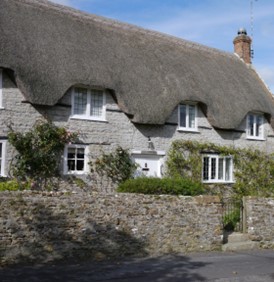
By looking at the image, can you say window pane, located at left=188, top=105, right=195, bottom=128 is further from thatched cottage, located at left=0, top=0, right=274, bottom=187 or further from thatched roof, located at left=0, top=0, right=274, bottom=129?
thatched roof, located at left=0, top=0, right=274, bottom=129

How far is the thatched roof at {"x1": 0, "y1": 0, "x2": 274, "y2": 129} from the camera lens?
15680 millimetres

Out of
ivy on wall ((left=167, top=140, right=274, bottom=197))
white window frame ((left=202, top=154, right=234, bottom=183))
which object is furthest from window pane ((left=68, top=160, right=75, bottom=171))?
white window frame ((left=202, top=154, right=234, bottom=183))

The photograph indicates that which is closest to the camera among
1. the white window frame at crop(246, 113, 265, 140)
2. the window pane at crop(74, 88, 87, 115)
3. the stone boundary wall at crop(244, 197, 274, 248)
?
the stone boundary wall at crop(244, 197, 274, 248)

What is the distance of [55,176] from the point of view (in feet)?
52.4

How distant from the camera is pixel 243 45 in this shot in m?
27.1

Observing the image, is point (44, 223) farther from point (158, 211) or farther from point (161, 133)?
point (161, 133)

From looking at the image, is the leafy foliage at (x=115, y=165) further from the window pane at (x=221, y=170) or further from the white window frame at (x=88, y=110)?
the window pane at (x=221, y=170)

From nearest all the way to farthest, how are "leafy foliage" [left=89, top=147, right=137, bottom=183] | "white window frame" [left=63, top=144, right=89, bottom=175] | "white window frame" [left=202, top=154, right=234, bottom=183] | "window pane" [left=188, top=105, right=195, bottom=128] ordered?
"white window frame" [left=63, top=144, right=89, bottom=175] < "leafy foliage" [left=89, top=147, right=137, bottom=183] < "window pane" [left=188, top=105, right=195, bottom=128] < "white window frame" [left=202, top=154, right=234, bottom=183]

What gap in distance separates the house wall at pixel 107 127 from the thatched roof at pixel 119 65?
0.49 meters

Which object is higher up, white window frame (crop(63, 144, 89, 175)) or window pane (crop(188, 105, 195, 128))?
window pane (crop(188, 105, 195, 128))

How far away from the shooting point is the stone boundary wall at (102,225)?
10258 millimetres

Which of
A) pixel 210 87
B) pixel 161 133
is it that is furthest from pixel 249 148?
pixel 161 133

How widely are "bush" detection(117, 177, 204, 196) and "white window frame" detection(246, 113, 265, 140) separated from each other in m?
8.00

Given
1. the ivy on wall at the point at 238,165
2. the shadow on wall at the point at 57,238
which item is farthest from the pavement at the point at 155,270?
the ivy on wall at the point at 238,165
